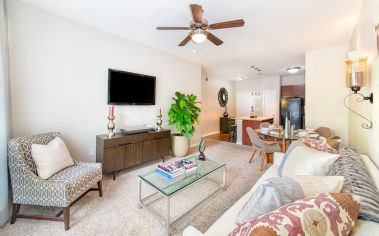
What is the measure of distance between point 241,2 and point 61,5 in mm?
2385

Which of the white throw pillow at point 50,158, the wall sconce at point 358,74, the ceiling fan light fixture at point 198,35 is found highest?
the ceiling fan light fixture at point 198,35

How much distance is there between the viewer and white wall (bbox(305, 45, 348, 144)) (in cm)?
348

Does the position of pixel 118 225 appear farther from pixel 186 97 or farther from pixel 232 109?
pixel 232 109

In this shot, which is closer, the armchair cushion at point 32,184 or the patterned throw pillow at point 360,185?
the patterned throw pillow at point 360,185

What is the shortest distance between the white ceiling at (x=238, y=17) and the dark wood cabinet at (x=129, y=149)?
6.09 ft

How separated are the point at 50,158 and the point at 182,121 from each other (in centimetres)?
234

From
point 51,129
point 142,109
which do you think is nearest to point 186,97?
point 142,109

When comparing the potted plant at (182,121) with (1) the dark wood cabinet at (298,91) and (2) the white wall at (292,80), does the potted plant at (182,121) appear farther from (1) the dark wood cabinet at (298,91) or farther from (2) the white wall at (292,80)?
(2) the white wall at (292,80)

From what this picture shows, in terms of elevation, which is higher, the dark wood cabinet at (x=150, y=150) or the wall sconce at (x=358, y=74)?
the wall sconce at (x=358, y=74)

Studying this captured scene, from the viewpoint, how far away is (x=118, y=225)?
1.73 meters

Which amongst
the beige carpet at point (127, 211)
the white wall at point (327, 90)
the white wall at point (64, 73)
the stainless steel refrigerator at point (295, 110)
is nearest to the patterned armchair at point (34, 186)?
the beige carpet at point (127, 211)

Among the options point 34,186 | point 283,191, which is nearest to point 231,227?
point 283,191

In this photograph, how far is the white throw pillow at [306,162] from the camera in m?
1.44

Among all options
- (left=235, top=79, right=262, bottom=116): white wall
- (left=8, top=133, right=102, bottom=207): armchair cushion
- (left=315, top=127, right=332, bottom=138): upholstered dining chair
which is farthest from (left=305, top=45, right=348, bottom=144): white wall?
(left=8, top=133, right=102, bottom=207): armchair cushion
